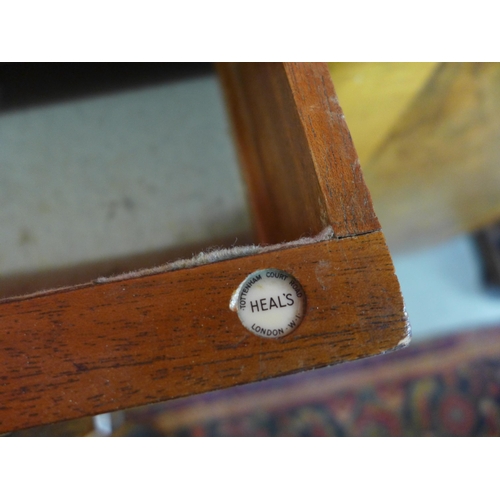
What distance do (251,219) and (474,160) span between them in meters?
0.56

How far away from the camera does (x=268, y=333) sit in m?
0.32

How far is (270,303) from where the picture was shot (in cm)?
32

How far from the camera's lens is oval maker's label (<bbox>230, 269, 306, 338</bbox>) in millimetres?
322

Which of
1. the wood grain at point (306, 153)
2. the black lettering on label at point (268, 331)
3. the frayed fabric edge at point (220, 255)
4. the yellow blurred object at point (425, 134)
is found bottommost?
the black lettering on label at point (268, 331)

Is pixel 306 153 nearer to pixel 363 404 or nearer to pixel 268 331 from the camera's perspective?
pixel 268 331

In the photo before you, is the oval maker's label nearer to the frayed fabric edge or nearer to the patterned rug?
the frayed fabric edge

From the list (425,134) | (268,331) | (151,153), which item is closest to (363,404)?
(425,134)

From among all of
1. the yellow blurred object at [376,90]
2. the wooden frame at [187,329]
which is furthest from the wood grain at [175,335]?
the yellow blurred object at [376,90]

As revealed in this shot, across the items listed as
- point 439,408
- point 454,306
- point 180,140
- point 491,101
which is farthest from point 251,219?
point 454,306

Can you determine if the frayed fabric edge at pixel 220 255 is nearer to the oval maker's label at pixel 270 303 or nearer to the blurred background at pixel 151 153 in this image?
the oval maker's label at pixel 270 303

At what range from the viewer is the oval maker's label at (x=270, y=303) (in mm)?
322

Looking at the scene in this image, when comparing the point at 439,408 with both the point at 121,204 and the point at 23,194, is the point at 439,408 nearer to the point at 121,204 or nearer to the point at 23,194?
the point at 121,204

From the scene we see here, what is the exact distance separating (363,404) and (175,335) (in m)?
1.39

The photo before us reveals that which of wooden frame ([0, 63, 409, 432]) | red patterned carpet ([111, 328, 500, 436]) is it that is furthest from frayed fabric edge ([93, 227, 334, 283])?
red patterned carpet ([111, 328, 500, 436])
